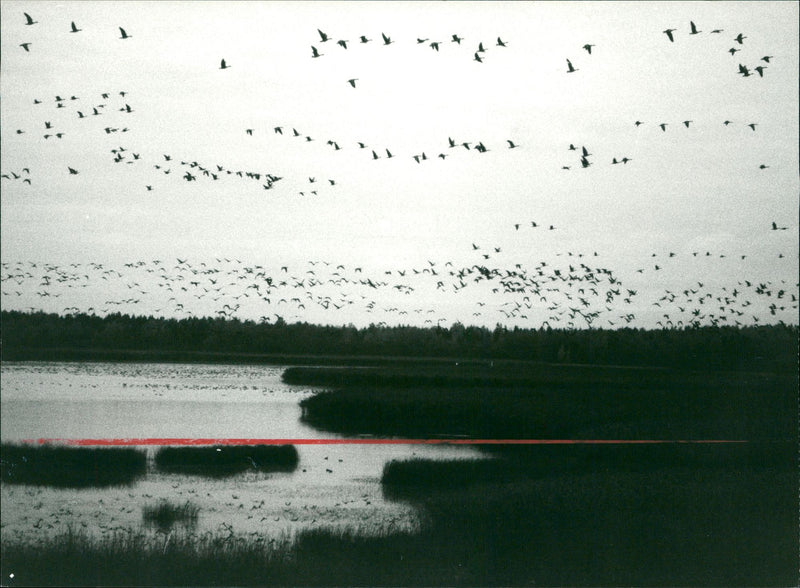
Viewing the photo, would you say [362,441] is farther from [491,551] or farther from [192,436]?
[491,551]

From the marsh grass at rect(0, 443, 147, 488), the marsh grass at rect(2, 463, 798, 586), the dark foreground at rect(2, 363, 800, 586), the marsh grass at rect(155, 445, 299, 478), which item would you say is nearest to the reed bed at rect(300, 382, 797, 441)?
the dark foreground at rect(2, 363, 800, 586)

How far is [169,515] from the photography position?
17406 mm

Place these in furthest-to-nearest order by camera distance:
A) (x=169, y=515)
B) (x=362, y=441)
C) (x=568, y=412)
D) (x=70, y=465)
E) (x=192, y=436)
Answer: (x=568, y=412)
(x=362, y=441)
(x=192, y=436)
(x=70, y=465)
(x=169, y=515)

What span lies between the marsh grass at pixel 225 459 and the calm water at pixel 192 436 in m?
0.62

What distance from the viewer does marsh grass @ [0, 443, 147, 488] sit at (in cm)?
1922

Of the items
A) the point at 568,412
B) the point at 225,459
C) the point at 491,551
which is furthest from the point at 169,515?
the point at 568,412

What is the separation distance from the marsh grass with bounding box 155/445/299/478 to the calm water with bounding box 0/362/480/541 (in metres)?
0.62

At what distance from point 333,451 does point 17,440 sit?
1100cm

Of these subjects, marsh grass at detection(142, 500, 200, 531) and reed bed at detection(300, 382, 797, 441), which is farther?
reed bed at detection(300, 382, 797, 441)

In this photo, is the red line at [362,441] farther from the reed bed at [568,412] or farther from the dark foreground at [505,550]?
the dark foreground at [505,550]

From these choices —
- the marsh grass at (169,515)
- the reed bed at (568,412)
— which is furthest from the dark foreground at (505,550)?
the reed bed at (568,412)

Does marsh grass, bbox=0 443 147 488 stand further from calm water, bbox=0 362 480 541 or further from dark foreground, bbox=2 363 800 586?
dark foreground, bbox=2 363 800 586

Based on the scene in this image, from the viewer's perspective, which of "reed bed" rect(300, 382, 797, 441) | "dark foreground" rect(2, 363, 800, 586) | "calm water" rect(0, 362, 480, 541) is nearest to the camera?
"dark foreground" rect(2, 363, 800, 586)

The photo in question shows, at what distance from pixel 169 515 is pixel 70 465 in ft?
17.6
